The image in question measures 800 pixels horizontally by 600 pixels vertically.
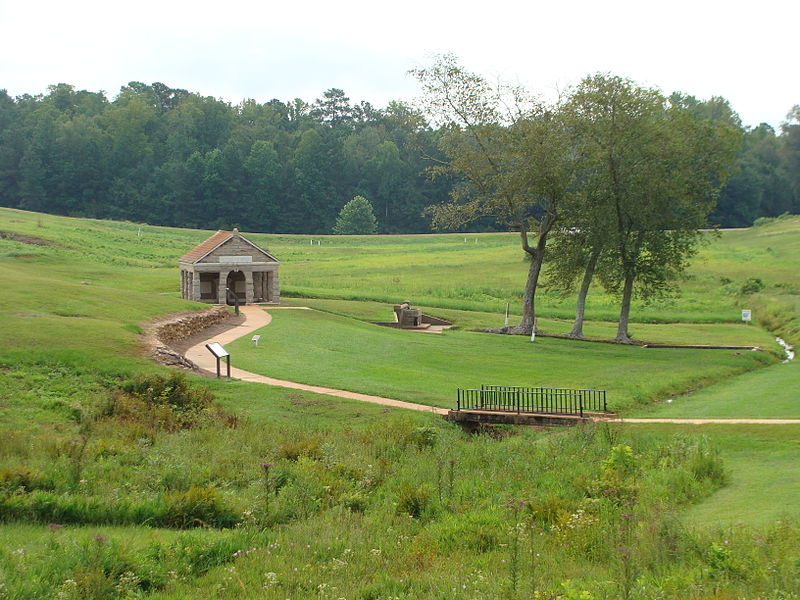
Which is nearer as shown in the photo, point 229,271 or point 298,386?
point 298,386

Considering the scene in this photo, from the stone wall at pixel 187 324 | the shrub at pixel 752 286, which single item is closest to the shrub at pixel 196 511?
the stone wall at pixel 187 324

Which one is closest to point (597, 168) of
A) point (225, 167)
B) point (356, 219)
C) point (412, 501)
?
point (412, 501)

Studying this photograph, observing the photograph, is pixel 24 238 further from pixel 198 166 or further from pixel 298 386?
pixel 198 166

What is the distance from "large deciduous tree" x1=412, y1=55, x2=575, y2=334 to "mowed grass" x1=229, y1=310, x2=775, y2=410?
19.5ft

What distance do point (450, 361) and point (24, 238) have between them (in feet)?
167

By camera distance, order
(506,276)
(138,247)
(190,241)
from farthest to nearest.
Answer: (190,241) < (138,247) < (506,276)

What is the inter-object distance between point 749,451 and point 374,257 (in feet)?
251

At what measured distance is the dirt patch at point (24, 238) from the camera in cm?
7169

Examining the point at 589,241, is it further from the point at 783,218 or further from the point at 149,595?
the point at 783,218

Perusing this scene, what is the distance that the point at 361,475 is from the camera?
17125 mm

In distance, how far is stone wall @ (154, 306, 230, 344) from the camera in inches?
1362

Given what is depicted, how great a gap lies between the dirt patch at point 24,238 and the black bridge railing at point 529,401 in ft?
182

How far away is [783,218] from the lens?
4904 inches

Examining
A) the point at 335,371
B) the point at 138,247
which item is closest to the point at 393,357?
the point at 335,371
